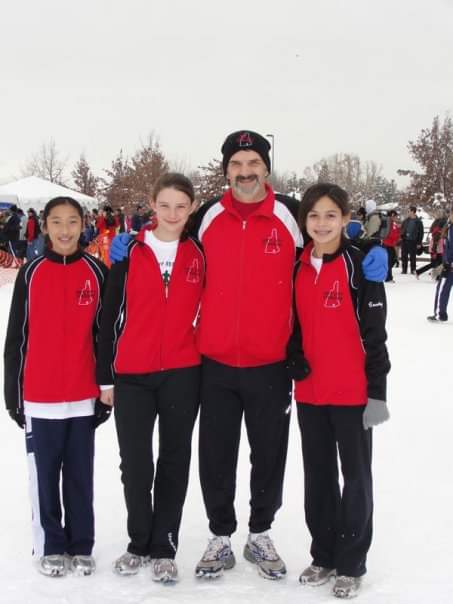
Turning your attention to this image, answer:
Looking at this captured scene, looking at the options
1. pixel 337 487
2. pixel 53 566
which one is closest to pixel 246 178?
pixel 337 487

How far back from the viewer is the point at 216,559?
10.6 feet

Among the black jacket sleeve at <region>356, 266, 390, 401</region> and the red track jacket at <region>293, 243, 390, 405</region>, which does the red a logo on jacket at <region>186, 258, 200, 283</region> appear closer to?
the red track jacket at <region>293, 243, 390, 405</region>

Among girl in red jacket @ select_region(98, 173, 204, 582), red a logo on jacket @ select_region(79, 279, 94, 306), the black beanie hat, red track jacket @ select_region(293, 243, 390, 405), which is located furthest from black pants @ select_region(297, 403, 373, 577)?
the black beanie hat

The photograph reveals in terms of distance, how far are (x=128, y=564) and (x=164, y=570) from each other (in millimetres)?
187

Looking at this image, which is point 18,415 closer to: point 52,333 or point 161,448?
point 52,333

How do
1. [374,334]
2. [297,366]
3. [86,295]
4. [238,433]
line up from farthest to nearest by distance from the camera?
[238,433]
[86,295]
[297,366]
[374,334]

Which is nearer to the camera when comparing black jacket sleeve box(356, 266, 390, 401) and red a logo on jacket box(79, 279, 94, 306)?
black jacket sleeve box(356, 266, 390, 401)

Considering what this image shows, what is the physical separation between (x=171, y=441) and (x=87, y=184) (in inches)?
2141

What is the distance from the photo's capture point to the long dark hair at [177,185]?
321 centimetres

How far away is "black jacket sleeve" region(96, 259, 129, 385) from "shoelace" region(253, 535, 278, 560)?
1107 millimetres

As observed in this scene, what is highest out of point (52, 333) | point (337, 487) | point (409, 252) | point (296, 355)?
point (409, 252)

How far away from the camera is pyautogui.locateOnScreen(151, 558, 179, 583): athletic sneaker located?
3.10 meters

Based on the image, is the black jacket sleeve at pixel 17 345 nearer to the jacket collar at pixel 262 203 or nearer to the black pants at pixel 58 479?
the black pants at pixel 58 479

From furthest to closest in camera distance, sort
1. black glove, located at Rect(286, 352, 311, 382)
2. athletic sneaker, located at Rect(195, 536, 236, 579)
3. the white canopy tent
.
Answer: the white canopy tent
athletic sneaker, located at Rect(195, 536, 236, 579)
black glove, located at Rect(286, 352, 311, 382)
